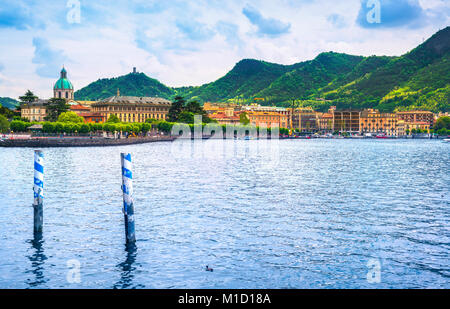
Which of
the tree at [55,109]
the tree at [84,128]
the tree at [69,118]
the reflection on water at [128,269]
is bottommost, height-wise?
the reflection on water at [128,269]

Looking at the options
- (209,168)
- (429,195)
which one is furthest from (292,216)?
(209,168)

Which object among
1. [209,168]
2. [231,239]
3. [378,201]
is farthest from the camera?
[209,168]

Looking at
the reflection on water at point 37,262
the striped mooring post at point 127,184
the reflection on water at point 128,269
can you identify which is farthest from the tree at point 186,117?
the striped mooring post at point 127,184

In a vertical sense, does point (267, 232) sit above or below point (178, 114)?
below

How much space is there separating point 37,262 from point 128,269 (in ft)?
10.5

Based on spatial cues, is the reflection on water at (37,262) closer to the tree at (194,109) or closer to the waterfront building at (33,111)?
the tree at (194,109)

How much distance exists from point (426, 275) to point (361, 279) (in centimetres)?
216

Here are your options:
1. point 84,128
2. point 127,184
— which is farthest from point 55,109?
point 127,184

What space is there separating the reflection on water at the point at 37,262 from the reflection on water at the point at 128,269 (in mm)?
2267

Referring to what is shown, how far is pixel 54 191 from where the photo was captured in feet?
111

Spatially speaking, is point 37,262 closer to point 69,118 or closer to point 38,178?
point 38,178

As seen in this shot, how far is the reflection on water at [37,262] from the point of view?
1531cm

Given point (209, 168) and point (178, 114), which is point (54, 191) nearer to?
point (209, 168)
